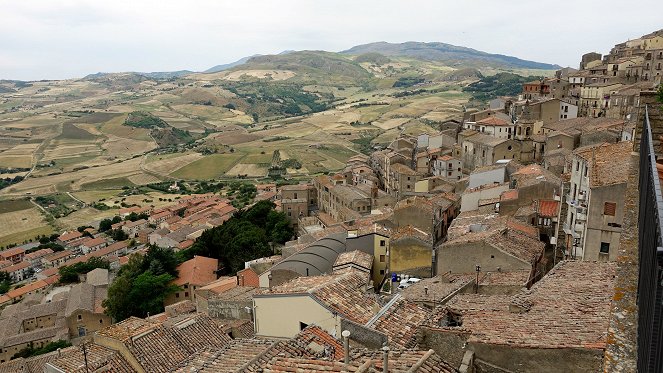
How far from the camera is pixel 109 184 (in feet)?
415

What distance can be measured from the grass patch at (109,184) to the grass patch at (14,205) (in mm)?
14326

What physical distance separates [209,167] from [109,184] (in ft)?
83.3

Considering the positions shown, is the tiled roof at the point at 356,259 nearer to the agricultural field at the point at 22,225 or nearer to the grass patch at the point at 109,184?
the agricultural field at the point at 22,225

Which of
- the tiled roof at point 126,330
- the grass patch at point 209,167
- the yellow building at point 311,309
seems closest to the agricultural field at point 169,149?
the grass patch at point 209,167

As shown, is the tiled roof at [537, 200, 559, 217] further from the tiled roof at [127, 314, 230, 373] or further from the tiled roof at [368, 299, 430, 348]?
the tiled roof at [127, 314, 230, 373]

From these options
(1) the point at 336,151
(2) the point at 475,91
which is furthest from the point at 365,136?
(2) the point at 475,91

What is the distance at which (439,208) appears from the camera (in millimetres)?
37344

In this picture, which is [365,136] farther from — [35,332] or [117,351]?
[117,351]

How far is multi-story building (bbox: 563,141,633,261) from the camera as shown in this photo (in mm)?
17922

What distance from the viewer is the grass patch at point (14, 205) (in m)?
110

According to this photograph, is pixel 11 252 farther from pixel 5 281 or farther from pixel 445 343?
pixel 445 343

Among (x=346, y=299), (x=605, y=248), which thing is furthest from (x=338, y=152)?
Answer: (x=346, y=299)

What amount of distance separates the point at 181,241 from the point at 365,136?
84328mm

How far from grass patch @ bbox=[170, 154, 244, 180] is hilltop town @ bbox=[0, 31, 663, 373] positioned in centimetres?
4723
